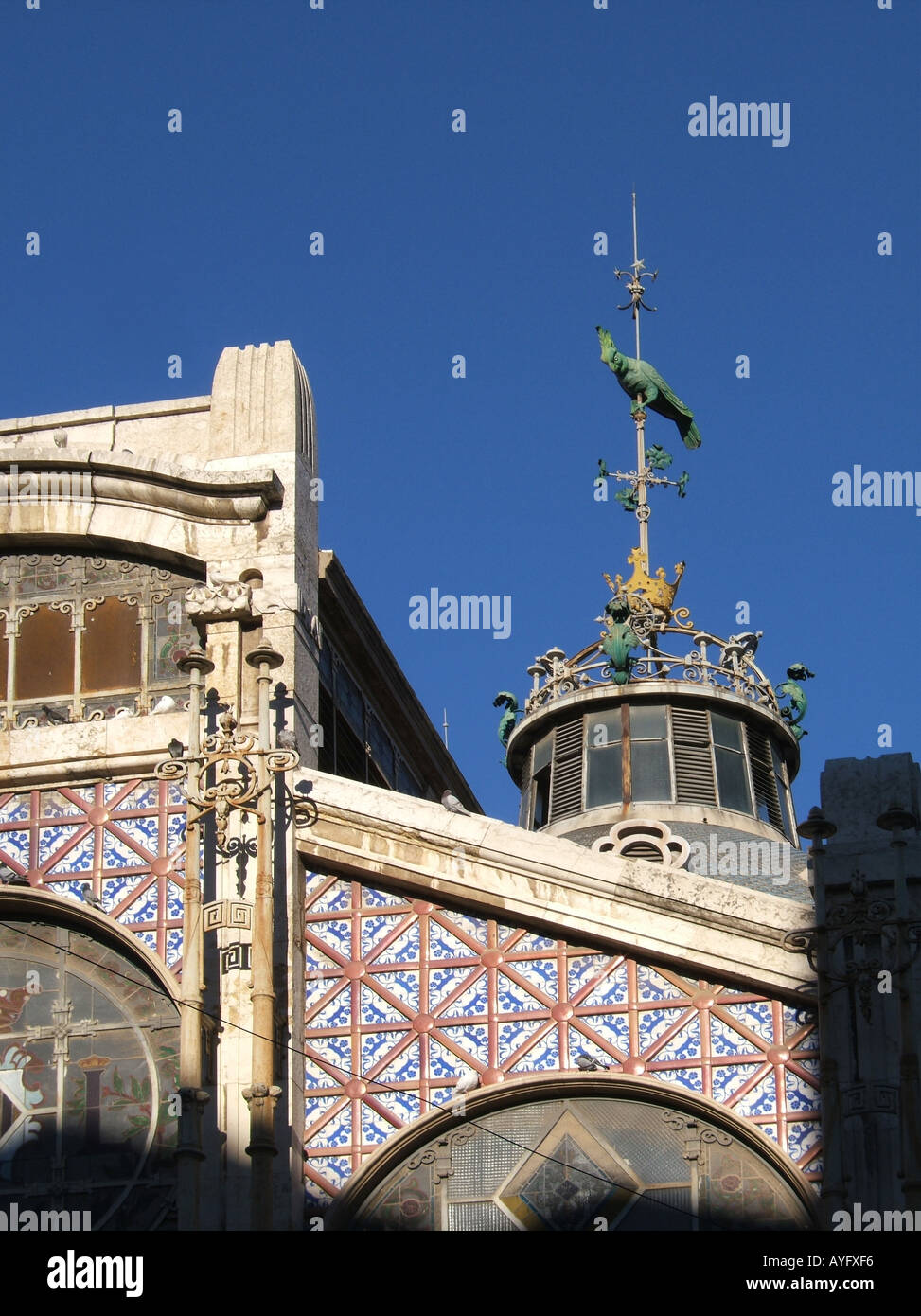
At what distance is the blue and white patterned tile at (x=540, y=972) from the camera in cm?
2438

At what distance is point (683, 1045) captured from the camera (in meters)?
23.8

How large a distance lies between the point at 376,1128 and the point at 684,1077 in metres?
2.81

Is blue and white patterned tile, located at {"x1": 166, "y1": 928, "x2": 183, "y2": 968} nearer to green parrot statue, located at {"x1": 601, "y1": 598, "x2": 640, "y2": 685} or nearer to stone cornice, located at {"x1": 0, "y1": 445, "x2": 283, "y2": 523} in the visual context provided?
stone cornice, located at {"x1": 0, "y1": 445, "x2": 283, "y2": 523}

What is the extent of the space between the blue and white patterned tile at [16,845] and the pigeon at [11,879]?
0.13 meters

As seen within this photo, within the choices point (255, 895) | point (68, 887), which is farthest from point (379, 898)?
point (68, 887)

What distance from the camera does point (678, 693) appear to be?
35875mm

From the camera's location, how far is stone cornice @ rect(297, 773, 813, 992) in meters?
23.9

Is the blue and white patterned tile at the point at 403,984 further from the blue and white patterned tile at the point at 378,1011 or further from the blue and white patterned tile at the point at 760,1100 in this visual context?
the blue and white patterned tile at the point at 760,1100

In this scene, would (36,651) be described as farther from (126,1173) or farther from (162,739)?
(126,1173)

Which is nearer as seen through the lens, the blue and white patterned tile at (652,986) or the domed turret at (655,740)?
the blue and white patterned tile at (652,986)

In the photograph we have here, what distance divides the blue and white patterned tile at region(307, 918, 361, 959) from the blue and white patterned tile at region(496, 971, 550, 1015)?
5.04ft

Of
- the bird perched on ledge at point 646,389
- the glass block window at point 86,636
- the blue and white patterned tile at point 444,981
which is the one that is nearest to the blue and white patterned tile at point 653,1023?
the blue and white patterned tile at point 444,981
